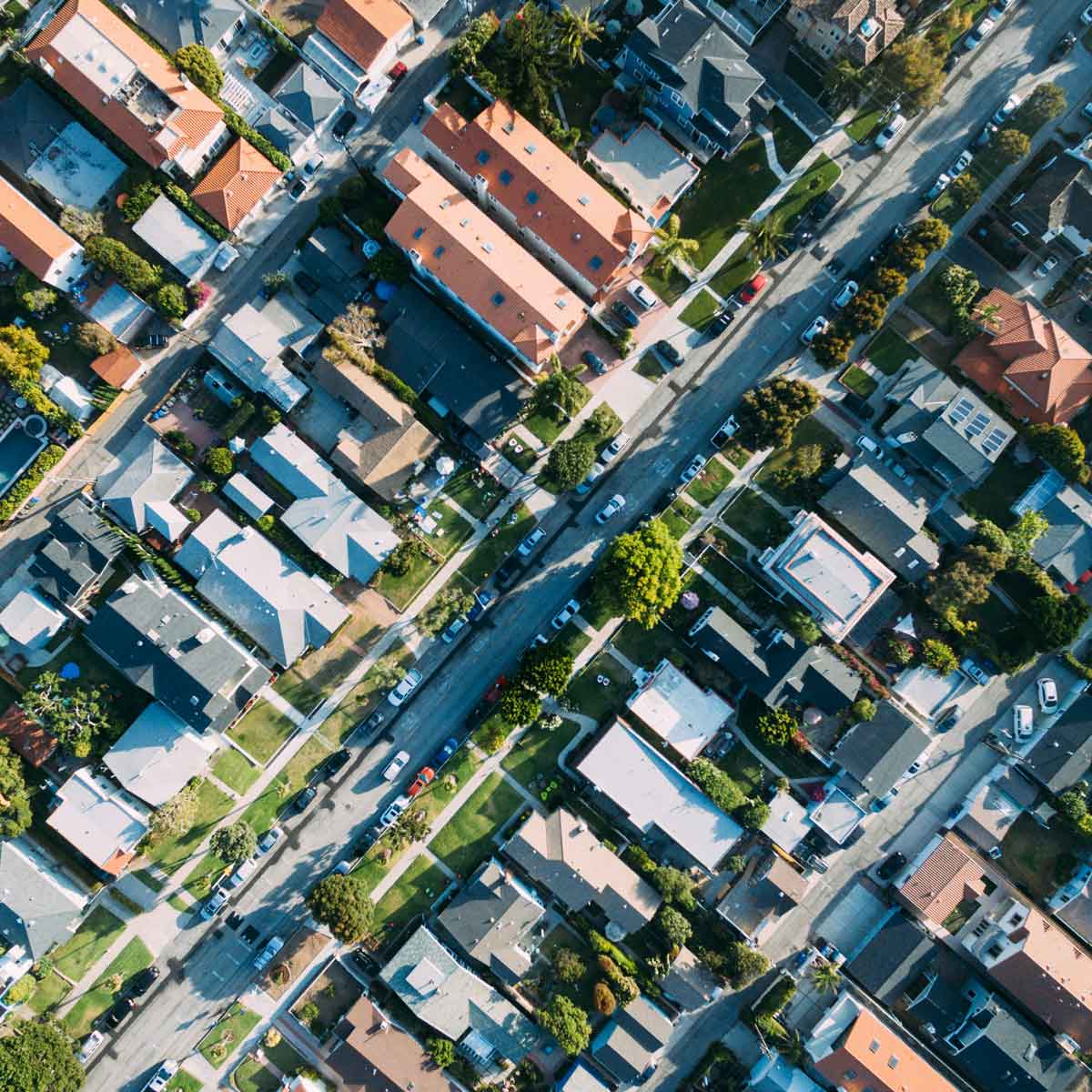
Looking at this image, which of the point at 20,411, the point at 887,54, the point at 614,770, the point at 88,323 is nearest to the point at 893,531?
the point at 614,770

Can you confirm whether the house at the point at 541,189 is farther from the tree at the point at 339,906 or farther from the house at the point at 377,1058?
the house at the point at 377,1058

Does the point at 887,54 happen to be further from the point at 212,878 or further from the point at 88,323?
the point at 212,878

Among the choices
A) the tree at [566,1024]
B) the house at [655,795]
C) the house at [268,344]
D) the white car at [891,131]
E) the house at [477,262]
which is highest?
the white car at [891,131]

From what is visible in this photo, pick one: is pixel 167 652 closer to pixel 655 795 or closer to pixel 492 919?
pixel 492 919

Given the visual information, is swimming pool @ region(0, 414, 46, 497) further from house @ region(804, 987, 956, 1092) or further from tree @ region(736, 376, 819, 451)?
house @ region(804, 987, 956, 1092)

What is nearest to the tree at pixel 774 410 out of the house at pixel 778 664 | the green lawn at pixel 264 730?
the house at pixel 778 664

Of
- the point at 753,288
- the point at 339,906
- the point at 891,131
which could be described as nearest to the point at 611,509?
the point at 753,288
